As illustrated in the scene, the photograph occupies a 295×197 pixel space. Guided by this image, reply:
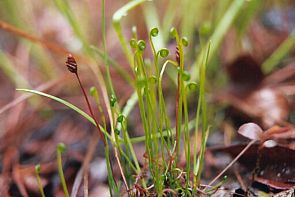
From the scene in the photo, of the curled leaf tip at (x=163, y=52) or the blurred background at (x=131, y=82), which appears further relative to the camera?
the blurred background at (x=131, y=82)

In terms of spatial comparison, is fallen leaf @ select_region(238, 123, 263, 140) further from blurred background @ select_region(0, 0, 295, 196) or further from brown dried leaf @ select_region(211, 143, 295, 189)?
blurred background @ select_region(0, 0, 295, 196)

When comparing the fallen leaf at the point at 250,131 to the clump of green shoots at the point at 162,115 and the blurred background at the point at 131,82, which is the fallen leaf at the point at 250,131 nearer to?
the clump of green shoots at the point at 162,115

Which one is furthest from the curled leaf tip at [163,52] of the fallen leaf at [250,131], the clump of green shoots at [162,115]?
the fallen leaf at [250,131]

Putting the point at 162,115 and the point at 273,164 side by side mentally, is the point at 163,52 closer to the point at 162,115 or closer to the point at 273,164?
the point at 162,115

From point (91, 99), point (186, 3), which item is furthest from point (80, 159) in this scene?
point (186, 3)

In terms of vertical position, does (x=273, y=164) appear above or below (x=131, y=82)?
below

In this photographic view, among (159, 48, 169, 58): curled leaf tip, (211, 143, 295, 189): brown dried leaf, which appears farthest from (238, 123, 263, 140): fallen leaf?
(159, 48, 169, 58): curled leaf tip

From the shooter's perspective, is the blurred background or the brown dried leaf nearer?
the brown dried leaf

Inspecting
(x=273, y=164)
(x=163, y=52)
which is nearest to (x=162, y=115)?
(x=163, y=52)

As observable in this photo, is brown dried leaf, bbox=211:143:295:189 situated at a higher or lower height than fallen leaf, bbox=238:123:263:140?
lower

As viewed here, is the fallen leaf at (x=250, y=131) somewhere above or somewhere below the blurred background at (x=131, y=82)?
below

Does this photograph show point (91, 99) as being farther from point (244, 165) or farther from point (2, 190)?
point (244, 165)
